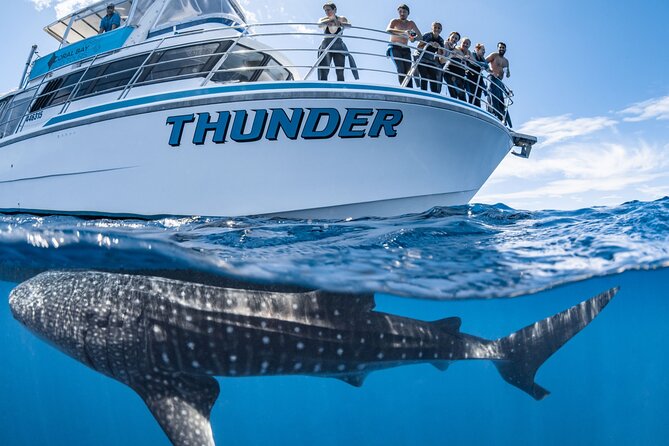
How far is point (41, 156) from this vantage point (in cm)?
668

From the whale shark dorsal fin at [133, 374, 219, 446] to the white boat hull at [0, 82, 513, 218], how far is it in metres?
2.82

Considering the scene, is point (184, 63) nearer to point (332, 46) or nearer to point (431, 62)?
point (332, 46)

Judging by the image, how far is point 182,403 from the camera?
303 centimetres

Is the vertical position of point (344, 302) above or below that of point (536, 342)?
above

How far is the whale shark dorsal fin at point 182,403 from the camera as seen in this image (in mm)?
2797

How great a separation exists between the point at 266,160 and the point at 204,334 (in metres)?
2.80

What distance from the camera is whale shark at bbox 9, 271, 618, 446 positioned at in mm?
3230

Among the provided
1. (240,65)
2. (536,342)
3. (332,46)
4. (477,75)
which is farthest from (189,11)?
(536,342)

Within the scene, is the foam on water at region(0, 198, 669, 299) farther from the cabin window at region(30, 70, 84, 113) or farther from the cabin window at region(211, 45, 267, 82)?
the cabin window at region(30, 70, 84, 113)

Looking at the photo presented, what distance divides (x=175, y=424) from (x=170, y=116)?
13.7ft

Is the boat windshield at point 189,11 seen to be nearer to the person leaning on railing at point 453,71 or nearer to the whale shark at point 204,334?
the person leaning on railing at point 453,71

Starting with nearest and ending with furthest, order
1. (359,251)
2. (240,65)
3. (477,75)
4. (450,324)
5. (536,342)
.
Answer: (450,324)
(536,342)
(359,251)
(477,75)
(240,65)

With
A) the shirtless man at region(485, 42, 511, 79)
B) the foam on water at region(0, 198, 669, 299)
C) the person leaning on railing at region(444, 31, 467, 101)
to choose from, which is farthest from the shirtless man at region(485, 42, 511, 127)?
the foam on water at region(0, 198, 669, 299)

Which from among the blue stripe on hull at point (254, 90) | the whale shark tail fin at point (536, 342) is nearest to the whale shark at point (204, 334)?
the whale shark tail fin at point (536, 342)
